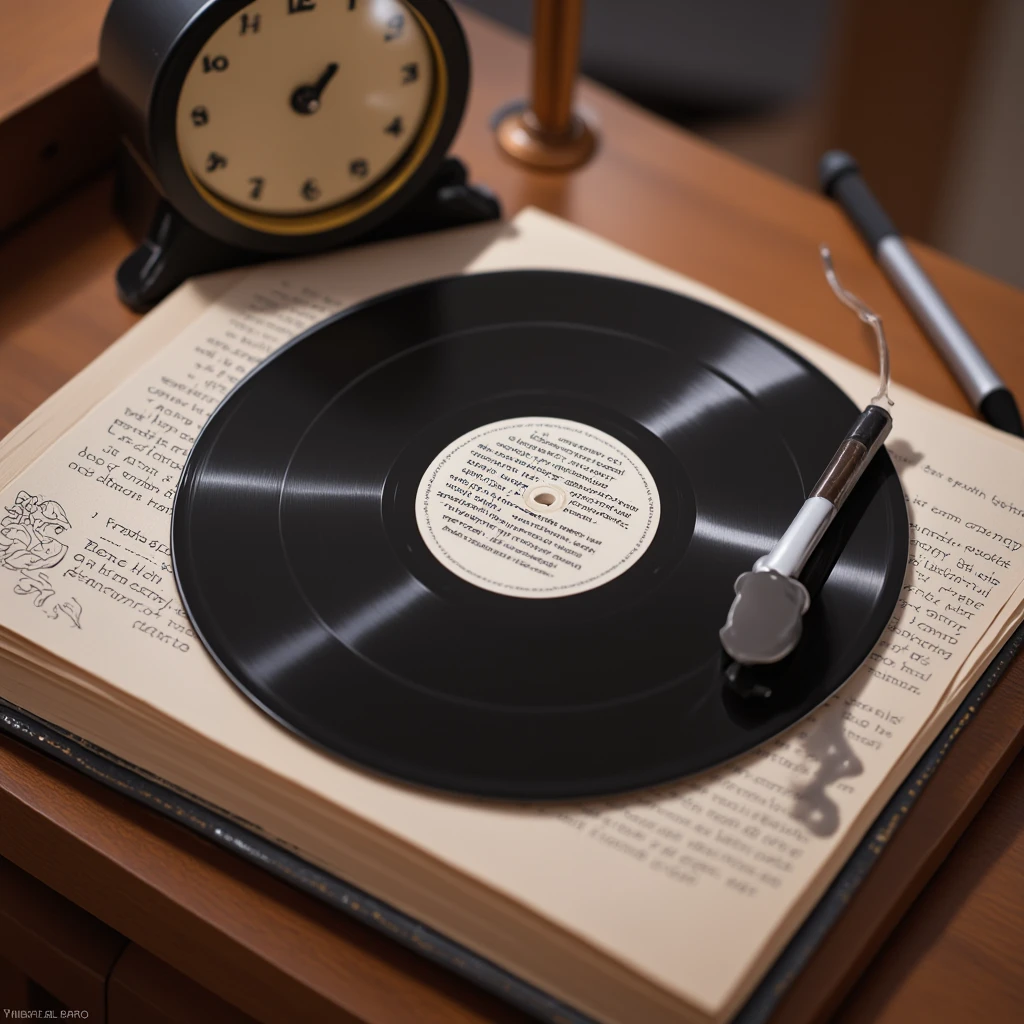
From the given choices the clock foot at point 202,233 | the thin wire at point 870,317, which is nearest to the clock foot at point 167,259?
the clock foot at point 202,233

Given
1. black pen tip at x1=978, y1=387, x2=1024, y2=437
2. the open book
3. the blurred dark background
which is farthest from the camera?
the blurred dark background

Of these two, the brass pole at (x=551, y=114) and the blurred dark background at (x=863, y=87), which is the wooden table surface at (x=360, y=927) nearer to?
the brass pole at (x=551, y=114)

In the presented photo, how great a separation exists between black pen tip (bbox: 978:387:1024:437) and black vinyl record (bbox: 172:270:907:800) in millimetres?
112

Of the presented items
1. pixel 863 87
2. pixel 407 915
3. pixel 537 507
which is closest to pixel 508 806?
pixel 407 915

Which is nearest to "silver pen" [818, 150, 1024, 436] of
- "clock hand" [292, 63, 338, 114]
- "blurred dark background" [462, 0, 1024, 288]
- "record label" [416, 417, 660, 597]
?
"record label" [416, 417, 660, 597]

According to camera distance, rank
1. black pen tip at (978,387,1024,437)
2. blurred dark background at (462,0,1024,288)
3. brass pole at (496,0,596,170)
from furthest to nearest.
Answer: 1. blurred dark background at (462,0,1024,288)
2. brass pole at (496,0,596,170)
3. black pen tip at (978,387,1024,437)

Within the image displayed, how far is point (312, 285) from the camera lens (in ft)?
2.53

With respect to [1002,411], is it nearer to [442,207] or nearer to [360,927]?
[442,207]

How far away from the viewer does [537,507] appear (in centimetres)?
65

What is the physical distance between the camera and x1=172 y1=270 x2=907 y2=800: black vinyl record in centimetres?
55

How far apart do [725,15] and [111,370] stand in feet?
3.21

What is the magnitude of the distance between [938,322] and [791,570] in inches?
11.5

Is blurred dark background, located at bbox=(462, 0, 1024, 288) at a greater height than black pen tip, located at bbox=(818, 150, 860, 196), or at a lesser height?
greater

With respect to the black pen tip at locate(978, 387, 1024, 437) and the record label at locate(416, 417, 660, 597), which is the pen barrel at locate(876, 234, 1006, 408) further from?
the record label at locate(416, 417, 660, 597)
